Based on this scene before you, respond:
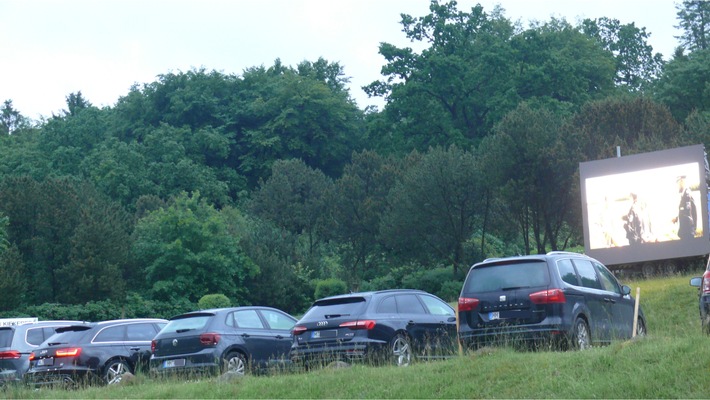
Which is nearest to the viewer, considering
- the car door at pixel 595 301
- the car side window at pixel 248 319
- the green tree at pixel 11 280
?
the car door at pixel 595 301

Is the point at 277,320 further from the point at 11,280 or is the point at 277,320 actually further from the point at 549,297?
the point at 11,280

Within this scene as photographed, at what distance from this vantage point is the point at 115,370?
2033 centimetres

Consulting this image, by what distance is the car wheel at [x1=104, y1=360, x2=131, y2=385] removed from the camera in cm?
2009

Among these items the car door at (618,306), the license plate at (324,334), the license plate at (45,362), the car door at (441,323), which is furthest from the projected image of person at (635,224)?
the license plate at (45,362)

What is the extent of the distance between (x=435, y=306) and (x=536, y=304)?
3.93m

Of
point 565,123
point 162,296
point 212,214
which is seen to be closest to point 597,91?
point 565,123

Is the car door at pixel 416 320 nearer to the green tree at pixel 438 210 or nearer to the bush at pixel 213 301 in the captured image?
the bush at pixel 213 301

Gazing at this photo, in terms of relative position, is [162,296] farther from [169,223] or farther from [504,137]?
[504,137]

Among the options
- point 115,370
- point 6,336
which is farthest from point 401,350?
point 6,336

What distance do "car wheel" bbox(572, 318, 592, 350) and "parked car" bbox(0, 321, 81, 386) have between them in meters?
11.1

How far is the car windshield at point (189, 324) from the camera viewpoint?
62.0 feet

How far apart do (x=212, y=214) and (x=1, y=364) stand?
125ft

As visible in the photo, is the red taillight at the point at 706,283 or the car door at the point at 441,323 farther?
the car door at the point at 441,323

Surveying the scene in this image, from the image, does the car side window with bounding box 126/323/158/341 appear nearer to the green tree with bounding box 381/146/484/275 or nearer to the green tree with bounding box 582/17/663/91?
the green tree with bounding box 381/146/484/275
